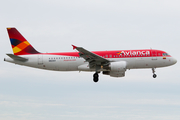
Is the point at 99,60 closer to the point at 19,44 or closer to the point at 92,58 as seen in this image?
the point at 92,58

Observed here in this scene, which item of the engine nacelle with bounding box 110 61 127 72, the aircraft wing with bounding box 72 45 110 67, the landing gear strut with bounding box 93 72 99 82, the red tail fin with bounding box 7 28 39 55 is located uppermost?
the red tail fin with bounding box 7 28 39 55

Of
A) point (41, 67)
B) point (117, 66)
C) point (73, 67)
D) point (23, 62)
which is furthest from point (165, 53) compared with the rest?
point (23, 62)

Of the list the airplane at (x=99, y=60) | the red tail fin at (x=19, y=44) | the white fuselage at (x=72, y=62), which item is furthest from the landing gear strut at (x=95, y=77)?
the red tail fin at (x=19, y=44)

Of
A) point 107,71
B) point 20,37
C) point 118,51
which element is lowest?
point 107,71

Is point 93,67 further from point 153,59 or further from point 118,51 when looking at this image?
point 153,59

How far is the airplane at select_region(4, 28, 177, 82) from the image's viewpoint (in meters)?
40.3

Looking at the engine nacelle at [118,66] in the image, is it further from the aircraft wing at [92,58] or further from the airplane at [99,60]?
the aircraft wing at [92,58]

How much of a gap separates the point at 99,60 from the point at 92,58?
1049 mm

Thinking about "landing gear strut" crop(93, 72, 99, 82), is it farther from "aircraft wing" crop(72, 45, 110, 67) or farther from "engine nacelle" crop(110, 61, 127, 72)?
"engine nacelle" crop(110, 61, 127, 72)

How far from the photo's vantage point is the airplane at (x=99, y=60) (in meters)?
40.3

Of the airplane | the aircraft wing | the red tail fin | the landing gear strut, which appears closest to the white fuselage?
the airplane

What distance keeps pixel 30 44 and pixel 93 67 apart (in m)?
11.1

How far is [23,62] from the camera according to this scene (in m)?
43.2

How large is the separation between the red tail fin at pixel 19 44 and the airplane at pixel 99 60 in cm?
52
